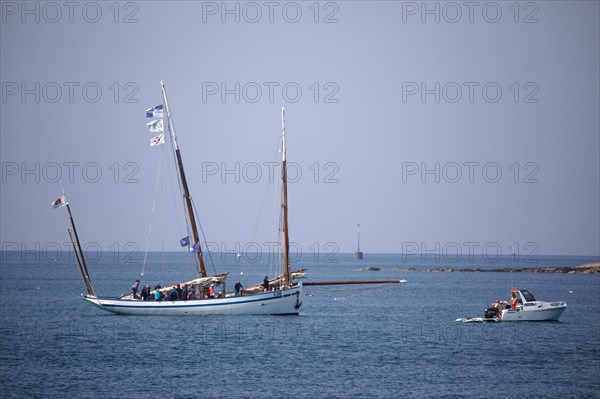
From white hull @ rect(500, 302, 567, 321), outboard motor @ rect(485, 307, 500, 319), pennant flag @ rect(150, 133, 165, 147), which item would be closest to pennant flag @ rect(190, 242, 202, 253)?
pennant flag @ rect(150, 133, 165, 147)

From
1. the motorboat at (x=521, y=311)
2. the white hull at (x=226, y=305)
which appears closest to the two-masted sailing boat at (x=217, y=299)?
the white hull at (x=226, y=305)

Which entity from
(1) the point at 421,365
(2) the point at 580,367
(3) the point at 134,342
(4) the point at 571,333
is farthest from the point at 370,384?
(4) the point at 571,333

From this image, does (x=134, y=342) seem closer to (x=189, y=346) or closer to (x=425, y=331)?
(x=189, y=346)

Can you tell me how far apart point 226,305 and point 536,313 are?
83.7 feet

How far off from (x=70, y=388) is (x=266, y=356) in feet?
46.4

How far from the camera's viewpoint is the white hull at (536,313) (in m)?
73.1

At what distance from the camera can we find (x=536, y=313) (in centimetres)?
7400

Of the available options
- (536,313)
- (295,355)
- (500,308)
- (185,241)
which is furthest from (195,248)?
(536,313)

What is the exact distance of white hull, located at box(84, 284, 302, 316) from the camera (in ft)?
238

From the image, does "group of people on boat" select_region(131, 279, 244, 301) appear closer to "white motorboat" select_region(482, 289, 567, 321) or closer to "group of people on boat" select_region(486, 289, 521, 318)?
"group of people on boat" select_region(486, 289, 521, 318)

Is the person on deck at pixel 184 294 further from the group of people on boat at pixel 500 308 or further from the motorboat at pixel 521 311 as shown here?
the group of people on boat at pixel 500 308

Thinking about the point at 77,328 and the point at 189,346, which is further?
the point at 77,328

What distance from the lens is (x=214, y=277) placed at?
242 ft

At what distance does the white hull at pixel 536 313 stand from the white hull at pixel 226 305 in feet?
56.8
